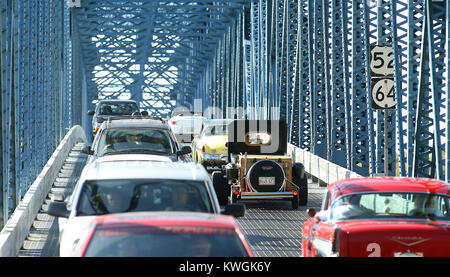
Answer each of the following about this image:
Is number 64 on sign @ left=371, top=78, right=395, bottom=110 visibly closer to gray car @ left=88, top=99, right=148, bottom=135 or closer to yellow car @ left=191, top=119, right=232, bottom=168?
yellow car @ left=191, top=119, right=232, bottom=168

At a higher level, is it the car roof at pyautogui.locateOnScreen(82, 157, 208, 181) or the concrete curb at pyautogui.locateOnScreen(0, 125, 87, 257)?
the car roof at pyautogui.locateOnScreen(82, 157, 208, 181)

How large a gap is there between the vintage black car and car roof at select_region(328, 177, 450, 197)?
7499 mm

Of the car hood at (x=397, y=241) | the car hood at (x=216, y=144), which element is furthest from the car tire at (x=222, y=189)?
the car hood at (x=397, y=241)


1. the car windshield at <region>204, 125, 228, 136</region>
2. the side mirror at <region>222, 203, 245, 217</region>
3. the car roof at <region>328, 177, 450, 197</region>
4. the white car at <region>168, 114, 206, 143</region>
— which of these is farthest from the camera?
the white car at <region>168, 114, 206, 143</region>

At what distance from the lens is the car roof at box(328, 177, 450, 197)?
9.92 m

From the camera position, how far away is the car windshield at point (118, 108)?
3738 cm

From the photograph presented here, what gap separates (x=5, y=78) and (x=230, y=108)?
47.9 meters

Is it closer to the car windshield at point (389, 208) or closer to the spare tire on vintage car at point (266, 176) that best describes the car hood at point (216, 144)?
the spare tire on vintage car at point (266, 176)

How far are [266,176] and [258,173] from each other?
0.16 m

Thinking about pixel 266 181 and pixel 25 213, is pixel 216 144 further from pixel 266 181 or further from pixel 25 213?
pixel 25 213

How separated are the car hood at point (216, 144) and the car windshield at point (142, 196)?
15474mm

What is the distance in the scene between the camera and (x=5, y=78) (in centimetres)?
1686

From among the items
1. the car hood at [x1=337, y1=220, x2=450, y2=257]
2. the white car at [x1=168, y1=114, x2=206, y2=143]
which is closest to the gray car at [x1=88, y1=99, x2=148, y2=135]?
the white car at [x1=168, y1=114, x2=206, y2=143]
